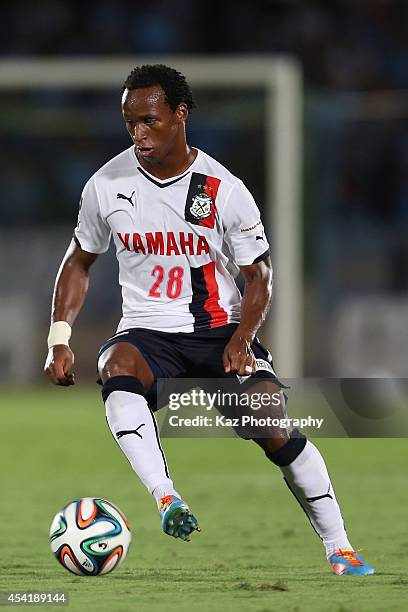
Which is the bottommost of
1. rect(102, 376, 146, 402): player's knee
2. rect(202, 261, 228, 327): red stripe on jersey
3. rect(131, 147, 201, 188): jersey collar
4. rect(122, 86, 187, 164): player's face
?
rect(102, 376, 146, 402): player's knee

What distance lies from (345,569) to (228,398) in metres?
0.78

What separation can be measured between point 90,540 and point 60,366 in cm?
67

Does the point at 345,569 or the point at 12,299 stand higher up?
the point at 12,299

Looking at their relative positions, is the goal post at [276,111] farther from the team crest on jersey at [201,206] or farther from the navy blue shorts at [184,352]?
the team crest on jersey at [201,206]

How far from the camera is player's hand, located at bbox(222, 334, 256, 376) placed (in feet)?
16.7

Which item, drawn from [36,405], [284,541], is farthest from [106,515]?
[36,405]

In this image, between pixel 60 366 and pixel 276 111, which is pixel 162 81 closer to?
pixel 60 366

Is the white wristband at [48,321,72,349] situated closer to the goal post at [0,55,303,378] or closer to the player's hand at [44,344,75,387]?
the player's hand at [44,344,75,387]

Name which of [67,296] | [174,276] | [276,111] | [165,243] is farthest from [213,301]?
[276,111]

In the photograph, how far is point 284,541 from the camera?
20.5ft

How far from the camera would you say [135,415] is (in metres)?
Answer: 5.06

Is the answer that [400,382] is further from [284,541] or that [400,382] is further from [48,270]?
[284,541]

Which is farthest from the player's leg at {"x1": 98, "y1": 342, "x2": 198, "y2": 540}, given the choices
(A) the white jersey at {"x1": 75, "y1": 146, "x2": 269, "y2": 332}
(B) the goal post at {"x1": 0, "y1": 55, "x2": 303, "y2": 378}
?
(B) the goal post at {"x1": 0, "y1": 55, "x2": 303, "y2": 378}

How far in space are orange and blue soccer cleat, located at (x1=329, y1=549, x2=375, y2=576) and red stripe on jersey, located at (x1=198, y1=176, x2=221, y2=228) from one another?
53.1 inches
